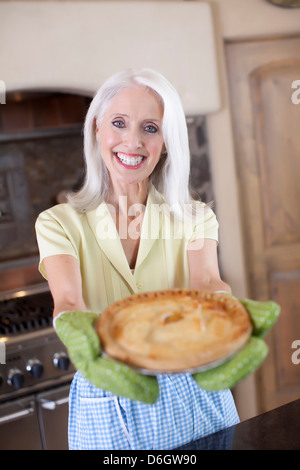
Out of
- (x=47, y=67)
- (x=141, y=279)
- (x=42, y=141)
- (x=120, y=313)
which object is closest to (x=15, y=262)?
(x=42, y=141)

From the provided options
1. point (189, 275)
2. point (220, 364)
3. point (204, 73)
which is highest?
point (204, 73)

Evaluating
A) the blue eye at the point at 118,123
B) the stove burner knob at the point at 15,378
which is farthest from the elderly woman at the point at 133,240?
the stove burner knob at the point at 15,378

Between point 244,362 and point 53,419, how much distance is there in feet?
4.33

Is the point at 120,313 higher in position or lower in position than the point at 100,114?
lower

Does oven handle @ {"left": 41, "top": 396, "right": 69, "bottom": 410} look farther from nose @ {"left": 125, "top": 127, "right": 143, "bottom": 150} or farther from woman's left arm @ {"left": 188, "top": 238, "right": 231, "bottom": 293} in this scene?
nose @ {"left": 125, "top": 127, "right": 143, "bottom": 150}

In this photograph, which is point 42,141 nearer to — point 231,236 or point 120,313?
point 231,236

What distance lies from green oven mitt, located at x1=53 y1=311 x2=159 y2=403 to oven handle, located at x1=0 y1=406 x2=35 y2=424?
1176 mm

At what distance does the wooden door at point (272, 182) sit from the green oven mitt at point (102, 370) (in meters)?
1.63

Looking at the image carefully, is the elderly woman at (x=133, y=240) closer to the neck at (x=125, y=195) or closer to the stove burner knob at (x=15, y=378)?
the neck at (x=125, y=195)

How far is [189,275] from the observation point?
4.11 ft

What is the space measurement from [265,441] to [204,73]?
5.36 ft

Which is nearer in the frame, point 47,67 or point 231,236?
point 47,67

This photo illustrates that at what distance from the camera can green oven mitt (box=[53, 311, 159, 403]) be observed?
2.48 feet

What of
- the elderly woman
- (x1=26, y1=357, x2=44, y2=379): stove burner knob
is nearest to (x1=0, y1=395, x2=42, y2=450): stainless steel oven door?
(x1=26, y1=357, x2=44, y2=379): stove burner knob
